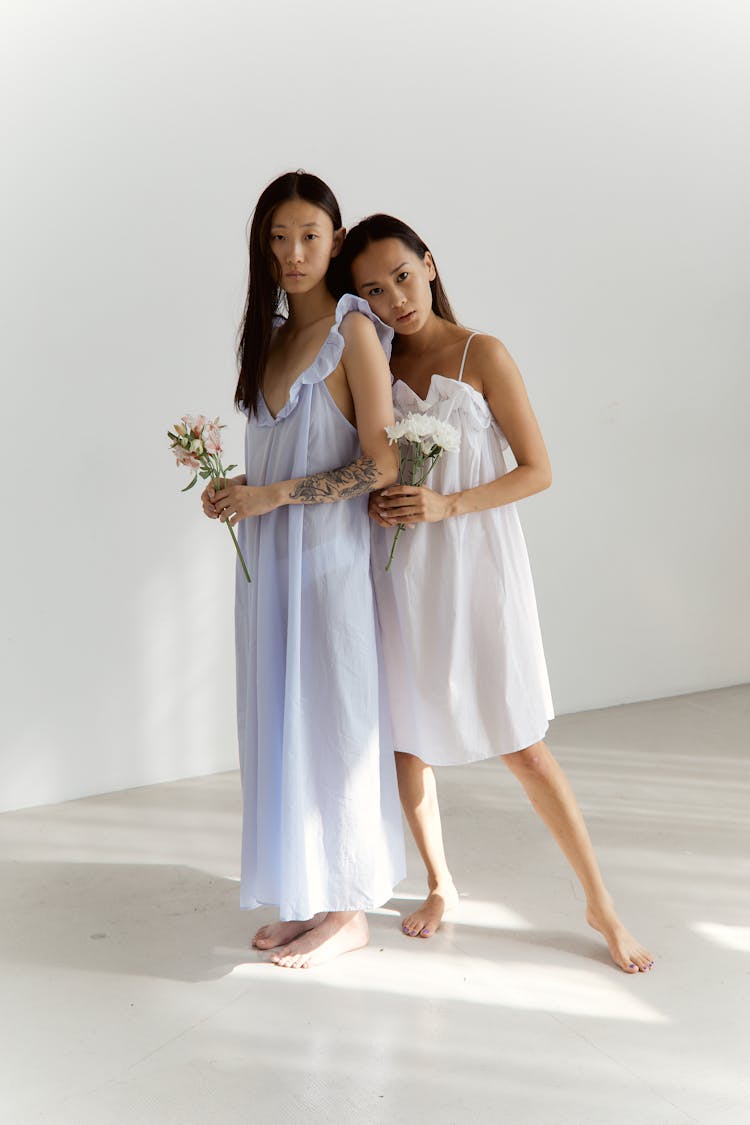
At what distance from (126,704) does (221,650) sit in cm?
38

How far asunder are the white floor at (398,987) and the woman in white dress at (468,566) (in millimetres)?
216

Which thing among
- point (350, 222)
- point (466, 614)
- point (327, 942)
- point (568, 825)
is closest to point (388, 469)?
point (466, 614)

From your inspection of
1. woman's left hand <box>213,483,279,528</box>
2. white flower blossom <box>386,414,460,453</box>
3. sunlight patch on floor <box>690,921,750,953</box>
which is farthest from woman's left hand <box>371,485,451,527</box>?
sunlight patch on floor <box>690,921,750,953</box>

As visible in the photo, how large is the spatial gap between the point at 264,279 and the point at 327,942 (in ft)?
4.87

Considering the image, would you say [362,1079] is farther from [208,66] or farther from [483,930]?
[208,66]

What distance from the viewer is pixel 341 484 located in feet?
7.71

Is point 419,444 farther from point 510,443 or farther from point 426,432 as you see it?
point 510,443

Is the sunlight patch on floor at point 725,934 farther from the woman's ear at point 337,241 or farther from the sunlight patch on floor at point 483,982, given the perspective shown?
the woman's ear at point 337,241

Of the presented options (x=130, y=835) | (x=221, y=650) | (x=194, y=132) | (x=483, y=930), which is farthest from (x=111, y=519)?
(x=483, y=930)

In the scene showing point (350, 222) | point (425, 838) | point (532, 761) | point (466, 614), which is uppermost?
point (350, 222)

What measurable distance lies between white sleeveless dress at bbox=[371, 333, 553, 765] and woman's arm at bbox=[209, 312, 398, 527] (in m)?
0.15

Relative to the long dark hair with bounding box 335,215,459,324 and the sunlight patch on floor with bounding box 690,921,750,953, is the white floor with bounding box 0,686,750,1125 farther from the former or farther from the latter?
the long dark hair with bounding box 335,215,459,324

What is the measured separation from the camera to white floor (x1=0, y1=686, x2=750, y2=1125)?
199cm

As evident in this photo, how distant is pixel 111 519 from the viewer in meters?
3.70
